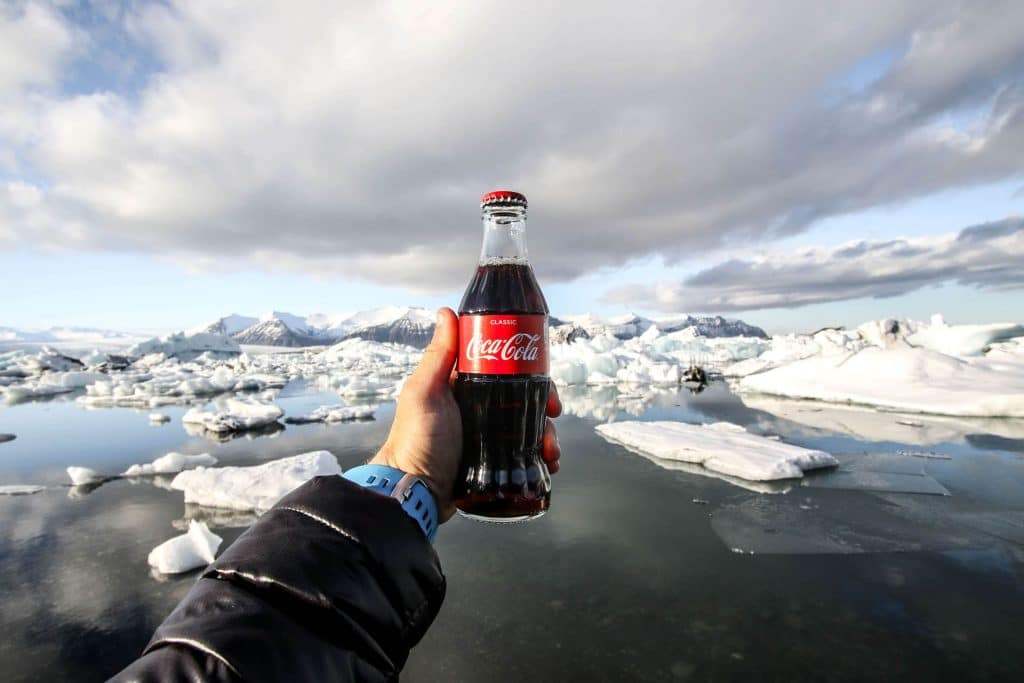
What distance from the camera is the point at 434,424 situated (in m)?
2.06

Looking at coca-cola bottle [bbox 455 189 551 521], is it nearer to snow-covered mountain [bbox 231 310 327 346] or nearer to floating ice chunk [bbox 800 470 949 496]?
floating ice chunk [bbox 800 470 949 496]

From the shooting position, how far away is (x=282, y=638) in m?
0.99

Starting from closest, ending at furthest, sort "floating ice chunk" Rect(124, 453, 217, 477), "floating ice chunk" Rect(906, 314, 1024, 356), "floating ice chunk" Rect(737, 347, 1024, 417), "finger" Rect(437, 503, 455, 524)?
"finger" Rect(437, 503, 455, 524) → "floating ice chunk" Rect(124, 453, 217, 477) → "floating ice chunk" Rect(737, 347, 1024, 417) → "floating ice chunk" Rect(906, 314, 1024, 356)

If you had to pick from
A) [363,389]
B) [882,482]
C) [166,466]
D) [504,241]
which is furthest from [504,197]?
[363,389]

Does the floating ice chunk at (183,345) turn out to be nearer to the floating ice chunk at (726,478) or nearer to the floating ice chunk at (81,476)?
the floating ice chunk at (81,476)

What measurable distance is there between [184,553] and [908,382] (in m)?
17.9

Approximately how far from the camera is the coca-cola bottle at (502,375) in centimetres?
200

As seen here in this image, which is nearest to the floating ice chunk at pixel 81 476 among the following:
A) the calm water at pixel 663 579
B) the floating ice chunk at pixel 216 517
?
the calm water at pixel 663 579

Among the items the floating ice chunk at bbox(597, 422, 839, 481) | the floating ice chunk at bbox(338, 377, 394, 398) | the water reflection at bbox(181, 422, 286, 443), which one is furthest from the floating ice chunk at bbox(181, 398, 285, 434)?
the floating ice chunk at bbox(597, 422, 839, 481)

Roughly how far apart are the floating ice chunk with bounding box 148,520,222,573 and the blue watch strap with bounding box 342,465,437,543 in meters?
3.92

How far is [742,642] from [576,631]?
1.11m

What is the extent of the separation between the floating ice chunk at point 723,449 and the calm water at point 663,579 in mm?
435

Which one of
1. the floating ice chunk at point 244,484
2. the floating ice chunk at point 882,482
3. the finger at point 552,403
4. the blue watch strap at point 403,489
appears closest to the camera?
the blue watch strap at point 403,489

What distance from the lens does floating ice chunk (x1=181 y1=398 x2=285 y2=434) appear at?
455 inches
